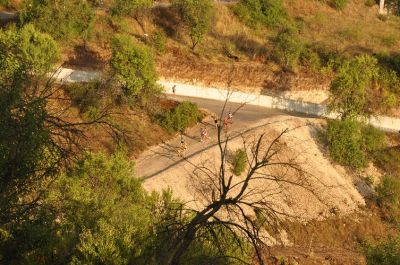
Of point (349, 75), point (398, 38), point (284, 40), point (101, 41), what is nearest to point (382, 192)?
point (349, 75)

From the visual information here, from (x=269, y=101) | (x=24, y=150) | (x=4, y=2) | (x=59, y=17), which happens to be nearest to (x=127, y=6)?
(x=59, y=17)

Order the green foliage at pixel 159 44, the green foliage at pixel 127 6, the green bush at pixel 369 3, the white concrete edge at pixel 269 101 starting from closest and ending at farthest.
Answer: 1. the white concrete edge at pixel 269 101
2. the green foliage at pixel 159 44
3. the green foliage at pixel 127 6
4. the green bush at pixel 369 3

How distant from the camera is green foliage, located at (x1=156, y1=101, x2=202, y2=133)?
38.7 metres

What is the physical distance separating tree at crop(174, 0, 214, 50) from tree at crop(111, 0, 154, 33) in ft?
12.3

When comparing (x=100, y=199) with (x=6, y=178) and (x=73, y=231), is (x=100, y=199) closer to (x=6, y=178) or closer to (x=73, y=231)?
(x=73, y=231)

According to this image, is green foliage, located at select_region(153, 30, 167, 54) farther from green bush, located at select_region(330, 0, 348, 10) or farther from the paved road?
green bush, located at select_region(330, 0, 348, 10)

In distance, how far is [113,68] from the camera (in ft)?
124

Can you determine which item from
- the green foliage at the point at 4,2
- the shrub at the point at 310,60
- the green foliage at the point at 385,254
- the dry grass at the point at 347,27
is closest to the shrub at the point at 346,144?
the shrub at the point at 310,60

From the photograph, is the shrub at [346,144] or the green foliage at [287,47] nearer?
the shrub at [346,144]

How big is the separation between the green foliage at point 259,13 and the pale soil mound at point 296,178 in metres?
19.7

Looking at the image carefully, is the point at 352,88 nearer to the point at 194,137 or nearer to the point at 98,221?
the point at 194,137

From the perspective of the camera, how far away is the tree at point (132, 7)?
50312 millimetres

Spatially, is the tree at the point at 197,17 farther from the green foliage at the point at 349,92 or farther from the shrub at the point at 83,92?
the shrub at the point at 83,92

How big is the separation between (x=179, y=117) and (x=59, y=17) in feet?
41.8
